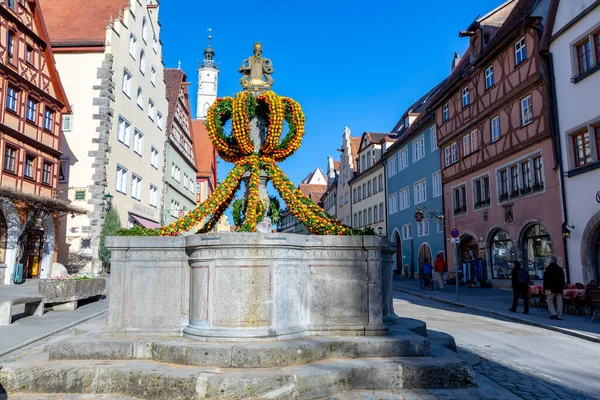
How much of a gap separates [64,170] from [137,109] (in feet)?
24.0

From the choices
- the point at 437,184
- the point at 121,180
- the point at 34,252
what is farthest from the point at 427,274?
the point at 34,252

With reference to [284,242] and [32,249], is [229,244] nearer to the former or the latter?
[284,242]

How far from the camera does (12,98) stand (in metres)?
21.2

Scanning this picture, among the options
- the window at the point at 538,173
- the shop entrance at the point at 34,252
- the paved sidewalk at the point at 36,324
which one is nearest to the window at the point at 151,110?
the shop entrance at the point at 34,252

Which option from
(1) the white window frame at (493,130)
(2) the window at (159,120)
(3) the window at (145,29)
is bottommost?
(1) the white window frame at (493,130)

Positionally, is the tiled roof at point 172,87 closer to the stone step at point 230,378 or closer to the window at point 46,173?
the window at point 46,173

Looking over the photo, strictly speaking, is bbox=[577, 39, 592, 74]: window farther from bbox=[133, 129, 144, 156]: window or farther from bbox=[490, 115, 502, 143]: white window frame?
bbox=[133, 129, 144, 156]: window

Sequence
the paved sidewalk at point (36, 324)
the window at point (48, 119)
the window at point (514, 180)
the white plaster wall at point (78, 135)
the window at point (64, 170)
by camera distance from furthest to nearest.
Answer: the window at point (64, 170), the white plaster wall at point (78, 135), the window at point (48, 119), the window at point (514, 180), the paved sidewalk at point (36, 324)

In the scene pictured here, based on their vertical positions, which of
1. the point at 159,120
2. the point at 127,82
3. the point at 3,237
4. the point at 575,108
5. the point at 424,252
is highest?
the point at 127,82

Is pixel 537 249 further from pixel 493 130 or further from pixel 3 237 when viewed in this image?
pixel 3 237

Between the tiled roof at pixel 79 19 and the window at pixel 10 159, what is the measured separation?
8722 mm

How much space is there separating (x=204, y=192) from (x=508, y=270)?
126 ft

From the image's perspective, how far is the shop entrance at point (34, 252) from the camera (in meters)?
23.0

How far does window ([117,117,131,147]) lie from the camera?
2855 cm
